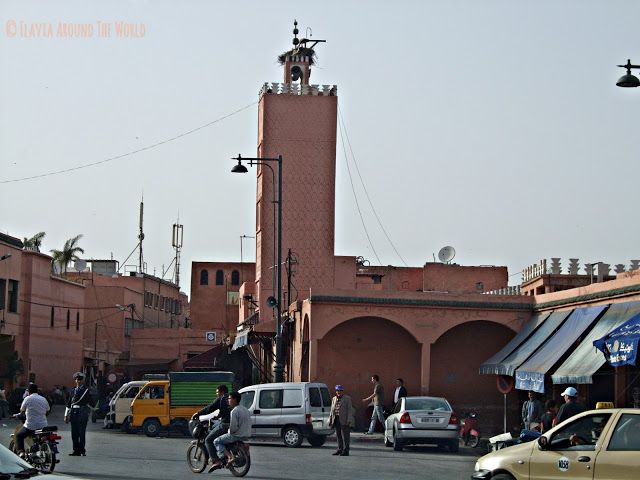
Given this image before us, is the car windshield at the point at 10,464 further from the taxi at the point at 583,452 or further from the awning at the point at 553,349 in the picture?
the awning at the point at 553,349

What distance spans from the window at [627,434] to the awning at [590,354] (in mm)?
14063

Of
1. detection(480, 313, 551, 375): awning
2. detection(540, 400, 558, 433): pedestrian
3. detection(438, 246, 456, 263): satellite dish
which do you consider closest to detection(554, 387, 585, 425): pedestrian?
detection(540, 400, 558, 433): pedestrian

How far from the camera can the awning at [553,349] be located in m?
30.4

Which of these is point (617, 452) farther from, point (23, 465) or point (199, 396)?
point (199, 396)

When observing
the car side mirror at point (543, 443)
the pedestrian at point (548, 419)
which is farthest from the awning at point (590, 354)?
the car side mirror at point (543, 443)

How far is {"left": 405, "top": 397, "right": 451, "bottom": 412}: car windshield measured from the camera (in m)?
27.5

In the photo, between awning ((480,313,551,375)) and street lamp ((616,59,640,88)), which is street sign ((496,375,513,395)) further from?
street lamp ((616,59,640,88))

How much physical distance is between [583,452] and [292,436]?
15.8 metres

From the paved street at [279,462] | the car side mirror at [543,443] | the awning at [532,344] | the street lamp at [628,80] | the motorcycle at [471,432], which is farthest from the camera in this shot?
the awning at [532,344]

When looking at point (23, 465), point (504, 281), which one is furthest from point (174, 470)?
point (504, 281)

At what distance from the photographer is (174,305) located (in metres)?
102

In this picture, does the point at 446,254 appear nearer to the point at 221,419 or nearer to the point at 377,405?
the point at 377,405

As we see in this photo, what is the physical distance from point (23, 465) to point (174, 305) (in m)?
91.7

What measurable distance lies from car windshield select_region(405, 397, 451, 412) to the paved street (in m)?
1.03
